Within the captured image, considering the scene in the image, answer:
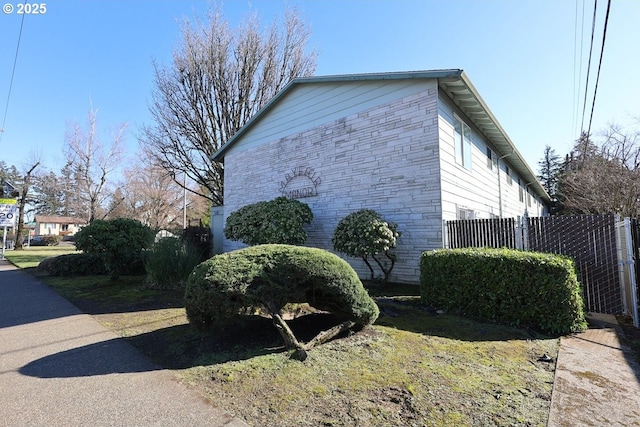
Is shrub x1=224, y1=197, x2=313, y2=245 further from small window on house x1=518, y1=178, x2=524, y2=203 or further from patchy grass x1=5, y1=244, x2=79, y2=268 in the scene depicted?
small window on house x1=518, y1=178, x2=524, y2=203

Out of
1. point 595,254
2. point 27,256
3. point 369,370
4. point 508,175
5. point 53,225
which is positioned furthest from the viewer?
point 53,225

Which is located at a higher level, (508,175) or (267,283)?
(508,175)

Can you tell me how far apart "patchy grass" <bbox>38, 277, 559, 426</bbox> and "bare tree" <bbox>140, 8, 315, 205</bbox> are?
13573 millimetres

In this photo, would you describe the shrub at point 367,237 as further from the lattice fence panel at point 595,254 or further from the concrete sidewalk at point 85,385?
the concrete sidewalk at point 85,385

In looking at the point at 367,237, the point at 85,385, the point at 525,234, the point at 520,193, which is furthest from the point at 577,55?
the point at 85,385

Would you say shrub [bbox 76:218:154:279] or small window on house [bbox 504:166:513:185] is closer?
shrub [bbox 76:218:154:279]

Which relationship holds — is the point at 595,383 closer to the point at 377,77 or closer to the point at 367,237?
the point at 367,237

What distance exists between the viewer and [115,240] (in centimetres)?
866

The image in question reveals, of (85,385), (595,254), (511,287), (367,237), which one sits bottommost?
(85,385)

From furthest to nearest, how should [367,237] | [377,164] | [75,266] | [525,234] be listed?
1. [75,266]
2. [377,164]
3. [367,237]
4. [525,234]

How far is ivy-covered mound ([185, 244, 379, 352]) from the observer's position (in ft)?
11.4

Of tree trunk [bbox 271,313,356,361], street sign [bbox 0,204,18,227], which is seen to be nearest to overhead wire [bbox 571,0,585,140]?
tree trunk [bbox 271,313,356,361]

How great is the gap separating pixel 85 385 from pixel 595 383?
476 cm

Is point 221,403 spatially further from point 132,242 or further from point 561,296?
point 132,242
